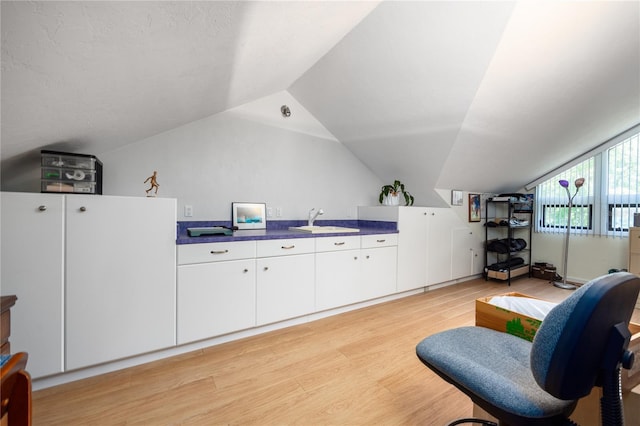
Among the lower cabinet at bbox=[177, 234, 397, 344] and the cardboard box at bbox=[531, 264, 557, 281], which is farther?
the cardboard box at bbox=[531, 264, 557, 281]

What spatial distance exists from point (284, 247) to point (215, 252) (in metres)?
0.57

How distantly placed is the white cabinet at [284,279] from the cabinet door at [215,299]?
9 cm

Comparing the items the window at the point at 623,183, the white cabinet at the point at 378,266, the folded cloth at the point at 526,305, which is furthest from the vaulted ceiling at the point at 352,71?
the folded cloth at the point at 526,305

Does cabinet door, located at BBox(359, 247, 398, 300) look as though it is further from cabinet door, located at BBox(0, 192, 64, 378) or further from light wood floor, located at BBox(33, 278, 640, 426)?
cabinet door, located at BBox(0, 192, 64, 378)

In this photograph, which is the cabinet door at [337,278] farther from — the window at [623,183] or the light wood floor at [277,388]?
the window at [623,183]

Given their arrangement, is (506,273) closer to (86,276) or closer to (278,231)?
(278,231)

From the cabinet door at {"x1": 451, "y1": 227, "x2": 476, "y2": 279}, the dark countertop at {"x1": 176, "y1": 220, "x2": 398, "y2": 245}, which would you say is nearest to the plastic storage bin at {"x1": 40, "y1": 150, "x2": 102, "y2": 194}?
the dark countertop at {"x1": 176, "y1": 220, "x2": 398, "y2": 245}

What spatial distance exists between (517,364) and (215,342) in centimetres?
200

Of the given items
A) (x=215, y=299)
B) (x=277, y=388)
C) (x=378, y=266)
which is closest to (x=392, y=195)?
(x=378, y=266)

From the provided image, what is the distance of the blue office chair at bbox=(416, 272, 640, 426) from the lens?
2.21ft

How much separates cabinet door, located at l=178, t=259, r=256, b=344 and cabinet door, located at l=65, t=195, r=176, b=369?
Result: 0.26ft

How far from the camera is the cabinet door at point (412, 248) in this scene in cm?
321

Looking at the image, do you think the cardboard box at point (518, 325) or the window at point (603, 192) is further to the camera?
the window at point (603, 192)

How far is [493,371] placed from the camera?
0.89 metres
